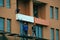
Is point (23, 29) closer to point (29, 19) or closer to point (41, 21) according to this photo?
point (29, 19)

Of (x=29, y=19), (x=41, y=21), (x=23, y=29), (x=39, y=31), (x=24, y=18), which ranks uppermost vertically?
(x=24, y=18)

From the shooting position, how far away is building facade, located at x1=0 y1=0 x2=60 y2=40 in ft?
132

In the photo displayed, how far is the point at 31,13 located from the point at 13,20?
4061 millimetres

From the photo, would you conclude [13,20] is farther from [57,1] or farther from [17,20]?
[57,1]

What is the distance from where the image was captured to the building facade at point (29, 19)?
4034 centimetres

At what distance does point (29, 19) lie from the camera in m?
43.8

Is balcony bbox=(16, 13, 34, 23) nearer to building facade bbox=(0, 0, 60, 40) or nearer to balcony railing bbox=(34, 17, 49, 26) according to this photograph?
building facade bbox=(0, 0, 60, 40)

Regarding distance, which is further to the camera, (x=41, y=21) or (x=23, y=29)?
(x=41, y=21)

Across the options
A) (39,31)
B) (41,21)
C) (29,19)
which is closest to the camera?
(29,19)

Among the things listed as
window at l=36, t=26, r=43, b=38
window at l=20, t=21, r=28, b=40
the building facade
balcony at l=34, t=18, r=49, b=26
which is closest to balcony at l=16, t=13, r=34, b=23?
the building facade

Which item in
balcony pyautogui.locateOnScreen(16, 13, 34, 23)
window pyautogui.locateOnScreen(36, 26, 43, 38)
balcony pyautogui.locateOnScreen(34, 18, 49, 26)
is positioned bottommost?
window pyautogui.locateOnScreen(36, 26, 43, 38)

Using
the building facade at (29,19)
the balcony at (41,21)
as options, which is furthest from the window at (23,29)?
the balcony at (41,21)

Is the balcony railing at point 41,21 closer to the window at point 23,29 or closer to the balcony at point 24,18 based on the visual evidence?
the balcony at point 24,18

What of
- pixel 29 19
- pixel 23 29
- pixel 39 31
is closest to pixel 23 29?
pixel 23 29
